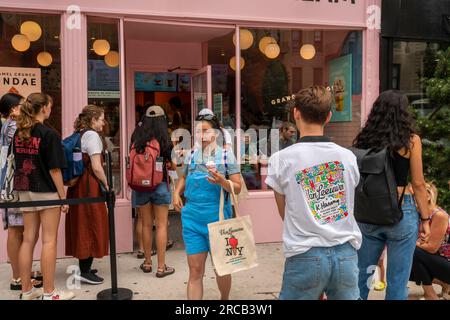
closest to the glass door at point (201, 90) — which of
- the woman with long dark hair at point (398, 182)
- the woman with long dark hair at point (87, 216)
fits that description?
the woman with long dark hair at point (87, 216)

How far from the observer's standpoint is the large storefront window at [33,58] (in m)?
5.71

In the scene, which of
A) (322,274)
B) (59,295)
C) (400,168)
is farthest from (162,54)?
(322,274)

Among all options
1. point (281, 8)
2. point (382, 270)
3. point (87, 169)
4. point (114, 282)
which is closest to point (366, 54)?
point (281, 8)

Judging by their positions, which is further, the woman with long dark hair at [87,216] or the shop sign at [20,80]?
the shop sign at [20,80]

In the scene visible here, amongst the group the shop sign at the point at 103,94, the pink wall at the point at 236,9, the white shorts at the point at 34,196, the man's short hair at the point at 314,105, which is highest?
the pink wall at the point at 236,9

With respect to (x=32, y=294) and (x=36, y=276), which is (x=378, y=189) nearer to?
(x=32, y=294)

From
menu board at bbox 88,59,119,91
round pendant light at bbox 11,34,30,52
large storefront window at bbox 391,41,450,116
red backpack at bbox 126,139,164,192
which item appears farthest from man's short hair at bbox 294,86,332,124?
large storefront window at bbox 391,41,450,116

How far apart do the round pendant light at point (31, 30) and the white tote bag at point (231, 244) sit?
3.62 m

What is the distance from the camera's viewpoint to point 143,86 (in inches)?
326

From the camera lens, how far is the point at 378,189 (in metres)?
3.29

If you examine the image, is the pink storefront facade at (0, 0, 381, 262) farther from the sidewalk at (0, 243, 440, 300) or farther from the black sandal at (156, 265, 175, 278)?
the black sandal at (156, 265, 175, 278)

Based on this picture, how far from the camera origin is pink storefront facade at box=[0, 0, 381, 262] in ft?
18.7

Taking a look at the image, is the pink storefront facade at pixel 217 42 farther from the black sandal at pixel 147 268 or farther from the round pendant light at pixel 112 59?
the black sandal at pixel 147 268

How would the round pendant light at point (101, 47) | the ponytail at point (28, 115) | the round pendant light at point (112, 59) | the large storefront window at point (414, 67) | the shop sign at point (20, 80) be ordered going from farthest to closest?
the large storefront window at point (414, 67) → the round pendant light at point (112, 59) → the round pendant light at point (101, 47) → the shop sign at point (20, 80) → the ponytail at point (28, 115)
